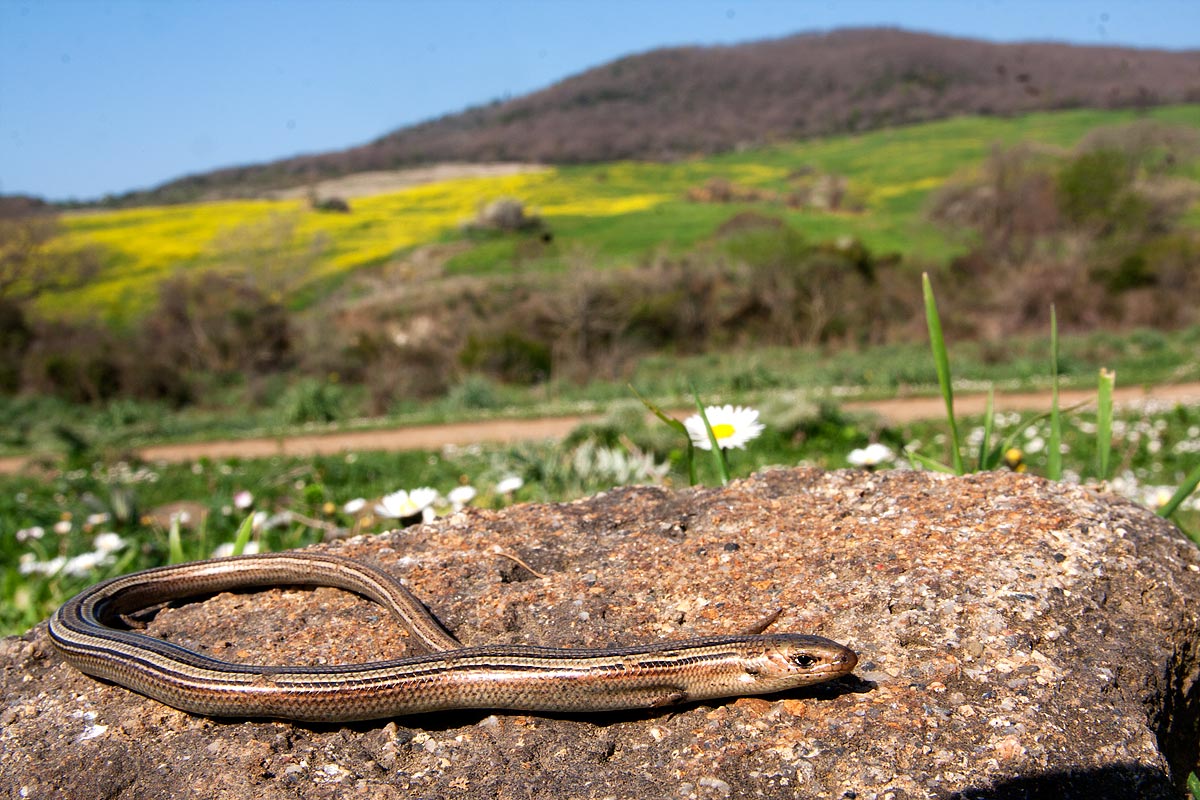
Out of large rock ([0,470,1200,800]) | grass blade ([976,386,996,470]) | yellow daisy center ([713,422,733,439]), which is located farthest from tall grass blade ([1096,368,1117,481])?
yellow daisy center ([713,422,733,439])

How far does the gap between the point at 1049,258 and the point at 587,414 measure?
22215mm

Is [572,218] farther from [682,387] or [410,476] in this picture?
[410,476]

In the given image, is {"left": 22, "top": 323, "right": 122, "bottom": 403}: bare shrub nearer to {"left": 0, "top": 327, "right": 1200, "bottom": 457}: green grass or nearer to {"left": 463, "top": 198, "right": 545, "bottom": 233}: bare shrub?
{"left": 0, "top": 327, "right": 1200, "bottom": 457}: green grass

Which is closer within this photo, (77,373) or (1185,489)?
(1185,489)

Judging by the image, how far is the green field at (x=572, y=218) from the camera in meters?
43.1

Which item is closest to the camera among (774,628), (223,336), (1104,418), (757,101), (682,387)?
(774,628)

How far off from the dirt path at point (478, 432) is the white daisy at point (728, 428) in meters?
10.9

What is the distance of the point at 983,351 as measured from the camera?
23.1 meters

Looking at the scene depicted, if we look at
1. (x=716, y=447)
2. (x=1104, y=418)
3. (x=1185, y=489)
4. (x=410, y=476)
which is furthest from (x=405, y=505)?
(x=410, y=476)

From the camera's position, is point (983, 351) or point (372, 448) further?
point (983, 351)

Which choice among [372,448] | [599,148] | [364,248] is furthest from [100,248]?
[372,448]

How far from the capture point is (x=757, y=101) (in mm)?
88062

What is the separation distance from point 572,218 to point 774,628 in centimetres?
4751

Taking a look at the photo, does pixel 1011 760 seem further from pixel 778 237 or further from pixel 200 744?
pixel 778 237
